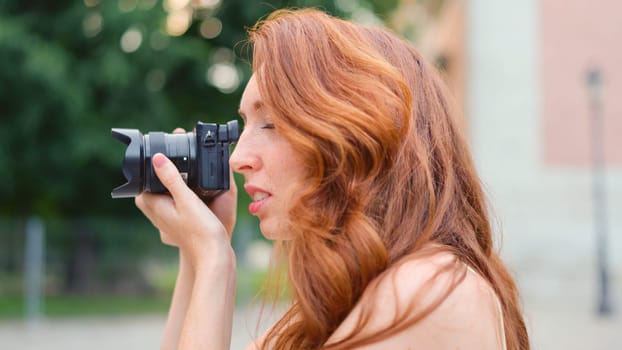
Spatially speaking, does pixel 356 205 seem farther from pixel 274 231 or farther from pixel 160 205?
pixel 160 205

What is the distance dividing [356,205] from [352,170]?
0.06m

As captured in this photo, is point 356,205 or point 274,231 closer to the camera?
point 356,205

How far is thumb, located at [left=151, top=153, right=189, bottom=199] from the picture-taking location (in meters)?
1.58

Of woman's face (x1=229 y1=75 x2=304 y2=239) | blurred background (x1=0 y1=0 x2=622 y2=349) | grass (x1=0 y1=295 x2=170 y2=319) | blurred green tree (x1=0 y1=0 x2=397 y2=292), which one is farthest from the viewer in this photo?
grass (x1=0 y1=295 x2=170 y2=319)

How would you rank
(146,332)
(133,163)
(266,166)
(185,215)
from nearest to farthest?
(266,166), (185,215), (133,163), (146,332)

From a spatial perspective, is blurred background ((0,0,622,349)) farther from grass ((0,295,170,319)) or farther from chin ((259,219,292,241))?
chin ((259,219,292,241))

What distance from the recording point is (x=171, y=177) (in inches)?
62.5

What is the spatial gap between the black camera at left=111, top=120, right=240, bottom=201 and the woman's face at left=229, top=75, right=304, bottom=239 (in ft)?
0.87

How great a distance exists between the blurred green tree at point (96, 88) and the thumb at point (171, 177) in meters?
9.69

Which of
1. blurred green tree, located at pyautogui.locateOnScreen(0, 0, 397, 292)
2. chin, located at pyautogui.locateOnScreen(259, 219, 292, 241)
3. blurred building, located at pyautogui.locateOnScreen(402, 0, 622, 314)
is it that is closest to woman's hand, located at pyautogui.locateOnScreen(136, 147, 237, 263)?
chin, located at pyautogui.locateOnScreen(259, 219, 292, 241)

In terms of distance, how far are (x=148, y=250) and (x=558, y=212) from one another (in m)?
9.00

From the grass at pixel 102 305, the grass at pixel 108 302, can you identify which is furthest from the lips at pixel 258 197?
the grass at pixel 102 305

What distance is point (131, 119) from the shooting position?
510 inches

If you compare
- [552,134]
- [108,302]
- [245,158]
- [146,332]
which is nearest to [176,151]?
[245,158]
